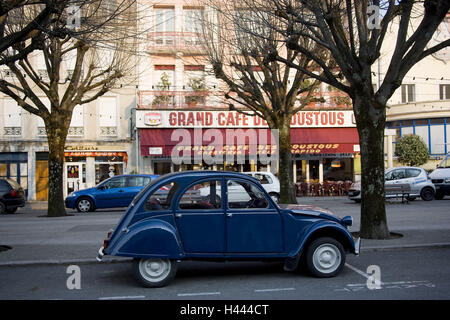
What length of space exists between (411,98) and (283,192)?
18.4 m

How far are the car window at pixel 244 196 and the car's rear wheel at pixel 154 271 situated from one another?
1.26 m

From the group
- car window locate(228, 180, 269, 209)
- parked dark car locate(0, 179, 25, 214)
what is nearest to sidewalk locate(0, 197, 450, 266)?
car window locate(228, 180, 269, 209)

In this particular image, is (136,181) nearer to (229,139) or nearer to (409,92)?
(229,139)

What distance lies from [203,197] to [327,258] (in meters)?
2.14

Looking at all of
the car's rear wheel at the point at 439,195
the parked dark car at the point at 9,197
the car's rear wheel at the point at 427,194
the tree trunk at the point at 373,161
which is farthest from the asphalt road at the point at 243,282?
the car's rear wheel at the point at 439,195

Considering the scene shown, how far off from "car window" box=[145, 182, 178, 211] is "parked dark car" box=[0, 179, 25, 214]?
15357 mm

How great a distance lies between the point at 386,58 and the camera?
1176 inches

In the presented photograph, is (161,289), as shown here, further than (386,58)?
No

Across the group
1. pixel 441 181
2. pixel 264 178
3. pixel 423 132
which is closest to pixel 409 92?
pixel 423 132

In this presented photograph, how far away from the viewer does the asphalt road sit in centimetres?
590

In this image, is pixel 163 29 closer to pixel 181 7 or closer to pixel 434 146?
pixel 181 7

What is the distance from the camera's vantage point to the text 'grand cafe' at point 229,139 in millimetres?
25547

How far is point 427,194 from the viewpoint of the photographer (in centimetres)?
2105
